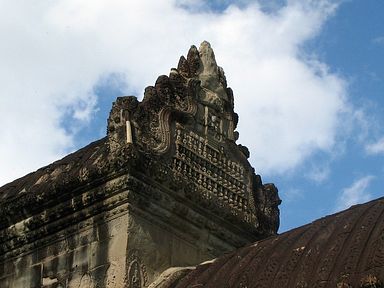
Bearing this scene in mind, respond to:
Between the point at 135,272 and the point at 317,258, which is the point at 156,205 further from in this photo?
the point at 317,258

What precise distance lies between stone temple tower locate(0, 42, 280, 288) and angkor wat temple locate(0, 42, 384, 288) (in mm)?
12

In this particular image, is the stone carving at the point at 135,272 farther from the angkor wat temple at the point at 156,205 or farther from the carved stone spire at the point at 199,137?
the carved stone spire at the point at 199,137

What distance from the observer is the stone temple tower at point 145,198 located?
27.1 feet

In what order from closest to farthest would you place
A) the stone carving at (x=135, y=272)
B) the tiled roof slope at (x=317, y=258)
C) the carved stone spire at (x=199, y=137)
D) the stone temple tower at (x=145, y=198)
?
the tiled roof slope at (x=317, y=258) → the stone carving at (x=135, y=272) → the stone temple tower at (x=145, y=198) → the carved stone spire at (x=199, y=137)

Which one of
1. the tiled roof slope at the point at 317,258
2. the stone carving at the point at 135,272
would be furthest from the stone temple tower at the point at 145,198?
the tiled roof slope at the point at 317,258

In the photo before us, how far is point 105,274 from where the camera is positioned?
811cm

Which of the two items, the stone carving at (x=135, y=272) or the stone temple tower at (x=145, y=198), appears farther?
the stone temple tower at (x=145, y=198)

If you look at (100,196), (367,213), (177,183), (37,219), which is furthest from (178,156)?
(367,213)

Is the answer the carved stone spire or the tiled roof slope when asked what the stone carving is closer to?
the tiled roof slope

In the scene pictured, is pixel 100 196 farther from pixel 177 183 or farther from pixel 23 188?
pixel 23 188

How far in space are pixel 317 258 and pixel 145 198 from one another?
94.3 inches

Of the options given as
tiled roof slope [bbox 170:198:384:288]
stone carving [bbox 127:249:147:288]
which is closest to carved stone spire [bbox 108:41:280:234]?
stone carving [bbox 127:249:147:288]

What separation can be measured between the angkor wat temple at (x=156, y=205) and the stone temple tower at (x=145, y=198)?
0.01 meters

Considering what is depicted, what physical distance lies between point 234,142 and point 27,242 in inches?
97.3
